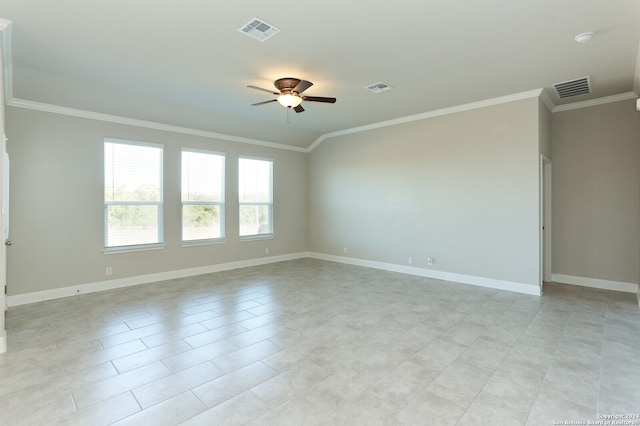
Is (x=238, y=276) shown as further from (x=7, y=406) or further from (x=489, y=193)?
(x=489, y=193)

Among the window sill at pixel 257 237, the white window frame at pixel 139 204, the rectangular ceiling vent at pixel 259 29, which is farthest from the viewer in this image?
the window sill at pixel 257 237

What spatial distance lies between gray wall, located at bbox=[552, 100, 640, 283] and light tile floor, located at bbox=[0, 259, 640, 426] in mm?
631

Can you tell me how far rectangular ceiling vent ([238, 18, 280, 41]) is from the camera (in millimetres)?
2910

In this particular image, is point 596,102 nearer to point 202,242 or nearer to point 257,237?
point 257,237

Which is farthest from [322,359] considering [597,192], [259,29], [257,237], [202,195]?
[597,192]

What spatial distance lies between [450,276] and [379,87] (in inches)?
136

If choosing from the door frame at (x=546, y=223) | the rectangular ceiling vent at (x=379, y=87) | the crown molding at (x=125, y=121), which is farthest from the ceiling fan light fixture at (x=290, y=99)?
the door frame at (x=546, y=223)

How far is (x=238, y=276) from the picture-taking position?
612cm

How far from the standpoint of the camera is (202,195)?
6426 millimetres

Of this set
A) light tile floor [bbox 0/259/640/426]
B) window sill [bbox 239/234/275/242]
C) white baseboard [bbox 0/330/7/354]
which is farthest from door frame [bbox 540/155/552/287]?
white baseboard [bbox 0/330/7/354]

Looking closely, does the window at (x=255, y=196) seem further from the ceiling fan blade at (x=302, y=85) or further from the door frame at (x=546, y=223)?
the door frame at (x=546, y=223)

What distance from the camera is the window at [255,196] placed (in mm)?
7102

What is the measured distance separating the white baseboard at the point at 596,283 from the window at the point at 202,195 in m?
6.35

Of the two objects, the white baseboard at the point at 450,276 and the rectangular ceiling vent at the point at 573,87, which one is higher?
the rectangular ceiling vent at the point at 573,87
